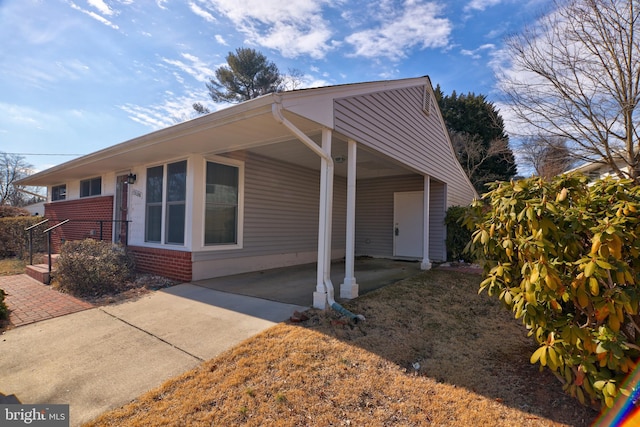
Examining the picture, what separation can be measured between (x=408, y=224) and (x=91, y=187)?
9903 millimetres

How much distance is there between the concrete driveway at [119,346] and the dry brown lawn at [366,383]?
24 centimetres

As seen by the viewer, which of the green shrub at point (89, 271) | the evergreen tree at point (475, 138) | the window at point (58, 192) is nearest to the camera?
the green shrub at point (89, 271)

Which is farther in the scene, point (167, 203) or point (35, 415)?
point (167, 203)

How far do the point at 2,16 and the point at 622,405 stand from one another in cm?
638

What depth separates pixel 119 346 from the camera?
3.31 metres

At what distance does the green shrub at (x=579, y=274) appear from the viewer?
2.00 m

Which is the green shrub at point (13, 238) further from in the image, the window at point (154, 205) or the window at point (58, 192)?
the window at point (154, 205)

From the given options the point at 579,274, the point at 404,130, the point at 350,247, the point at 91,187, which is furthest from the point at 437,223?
the point at 91,187

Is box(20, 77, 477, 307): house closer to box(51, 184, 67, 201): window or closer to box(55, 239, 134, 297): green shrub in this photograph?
box(55, 239, 134, 297): green shrub

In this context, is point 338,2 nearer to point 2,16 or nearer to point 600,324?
point 2,16

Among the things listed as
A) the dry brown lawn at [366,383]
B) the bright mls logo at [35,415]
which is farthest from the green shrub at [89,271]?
the dry brown lawn at [366,383]

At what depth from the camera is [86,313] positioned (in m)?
4.35

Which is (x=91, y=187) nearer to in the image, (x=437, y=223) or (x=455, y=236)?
(x=437, y=223)

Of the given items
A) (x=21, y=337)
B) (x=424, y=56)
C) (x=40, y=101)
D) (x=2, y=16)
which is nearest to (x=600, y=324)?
(x=21, y=337)
